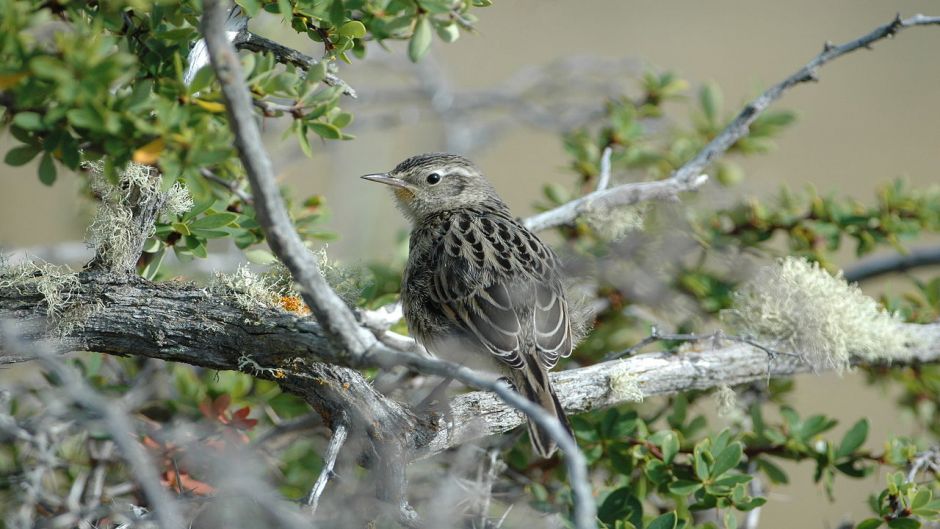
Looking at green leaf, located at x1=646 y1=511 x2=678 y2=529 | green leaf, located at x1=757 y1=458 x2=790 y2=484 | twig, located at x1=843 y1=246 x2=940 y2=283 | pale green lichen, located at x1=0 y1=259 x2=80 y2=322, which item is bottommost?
green leaf, located at x1=757 y1=458 x2=790 y2=484

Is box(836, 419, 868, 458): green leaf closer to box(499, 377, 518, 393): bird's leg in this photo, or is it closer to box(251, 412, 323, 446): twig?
box(499, 377, 518, 393): bird's leg

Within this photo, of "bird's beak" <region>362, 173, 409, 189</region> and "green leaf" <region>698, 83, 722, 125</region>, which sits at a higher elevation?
"green leaf" <region>698, 83, 722, 125</region>

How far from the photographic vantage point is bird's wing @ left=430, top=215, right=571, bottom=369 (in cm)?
387

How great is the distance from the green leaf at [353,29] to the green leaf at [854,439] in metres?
2.99

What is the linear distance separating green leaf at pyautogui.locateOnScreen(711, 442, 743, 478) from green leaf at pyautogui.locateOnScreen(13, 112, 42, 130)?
2926 millimetres

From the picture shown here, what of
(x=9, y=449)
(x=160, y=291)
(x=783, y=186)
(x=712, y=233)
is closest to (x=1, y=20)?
(x=160, y=291)

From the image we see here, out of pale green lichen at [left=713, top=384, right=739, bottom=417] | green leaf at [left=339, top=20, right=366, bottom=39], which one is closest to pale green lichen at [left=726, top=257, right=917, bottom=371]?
pale green lichen at [left=713, top=384, right=739, bottom=417]

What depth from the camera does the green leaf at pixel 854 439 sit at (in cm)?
416

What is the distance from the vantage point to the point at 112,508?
8.30 feet

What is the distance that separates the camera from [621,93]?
6430 mm

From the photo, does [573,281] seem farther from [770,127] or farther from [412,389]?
[770,127]

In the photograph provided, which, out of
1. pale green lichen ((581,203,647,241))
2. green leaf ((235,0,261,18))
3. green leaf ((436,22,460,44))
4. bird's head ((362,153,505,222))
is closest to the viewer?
green leaf ((235,0,261,18))

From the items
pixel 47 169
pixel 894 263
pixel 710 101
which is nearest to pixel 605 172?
pixel 710 101

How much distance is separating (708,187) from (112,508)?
4.34 meters
